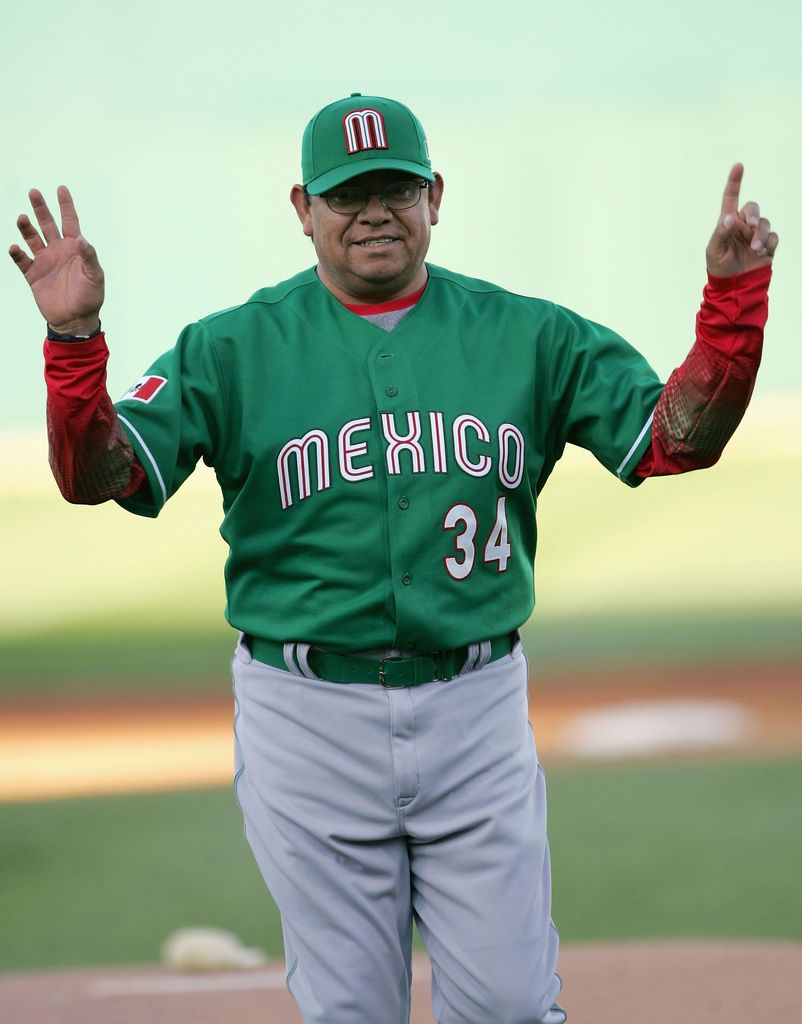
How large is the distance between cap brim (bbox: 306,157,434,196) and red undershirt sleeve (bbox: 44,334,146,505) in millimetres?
468

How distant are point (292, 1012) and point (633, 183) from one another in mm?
5576

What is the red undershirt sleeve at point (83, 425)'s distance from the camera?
214 centimetres

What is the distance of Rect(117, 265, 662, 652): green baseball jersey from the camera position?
2.35m

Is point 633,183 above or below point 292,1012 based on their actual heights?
above

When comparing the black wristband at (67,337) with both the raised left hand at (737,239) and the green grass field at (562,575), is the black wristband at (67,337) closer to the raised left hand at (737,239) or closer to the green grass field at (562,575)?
the raised left hand at (737,239)

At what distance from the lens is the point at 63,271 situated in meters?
2.17

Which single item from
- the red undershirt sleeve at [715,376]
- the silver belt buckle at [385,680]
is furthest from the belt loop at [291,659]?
the red undershirt sleeve at [715,376]

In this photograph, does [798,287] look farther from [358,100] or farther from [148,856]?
[358,100]

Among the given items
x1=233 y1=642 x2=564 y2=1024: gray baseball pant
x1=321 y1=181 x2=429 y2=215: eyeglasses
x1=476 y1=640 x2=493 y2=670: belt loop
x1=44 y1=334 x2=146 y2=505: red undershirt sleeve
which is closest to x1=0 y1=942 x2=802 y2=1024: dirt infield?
x1=233 y1=642 x2=564 y2=1024: gray baseball pant

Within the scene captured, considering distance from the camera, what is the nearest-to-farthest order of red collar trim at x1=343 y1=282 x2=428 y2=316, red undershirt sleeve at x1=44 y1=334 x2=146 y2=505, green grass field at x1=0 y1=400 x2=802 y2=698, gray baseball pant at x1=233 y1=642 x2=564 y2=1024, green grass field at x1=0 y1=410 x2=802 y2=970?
red undershirt sleeve at x1=44 y1=334 x2=146 y2=505 → gray baseball pant at x1=233 y1=642 x2=564 y2=1024 → red collar trim at x1=343 y1=282 x2=428 y2=316 → green grass field at x1=0 y1=410 x2=802 y2=970 → green grass field at x1=0 y1=400 x2=802 y2=698

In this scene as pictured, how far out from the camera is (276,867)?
2.38m

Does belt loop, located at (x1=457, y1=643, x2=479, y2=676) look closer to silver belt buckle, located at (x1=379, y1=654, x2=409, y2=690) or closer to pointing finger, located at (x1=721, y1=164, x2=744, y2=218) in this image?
silver belt buckle, located at (x1=379, y1=654, x2=409, y2=690)

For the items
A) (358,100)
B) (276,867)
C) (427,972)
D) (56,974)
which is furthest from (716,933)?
(358,100)

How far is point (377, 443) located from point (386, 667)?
36 cm
